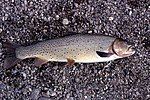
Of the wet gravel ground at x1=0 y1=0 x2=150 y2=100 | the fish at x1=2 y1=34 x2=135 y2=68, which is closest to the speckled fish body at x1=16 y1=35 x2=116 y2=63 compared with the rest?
the fish at x1=2 y1=34 x2=135 y2=68

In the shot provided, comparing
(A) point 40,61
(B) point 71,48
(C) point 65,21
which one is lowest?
(A) point 40,61

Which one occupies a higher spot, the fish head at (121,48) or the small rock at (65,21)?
the small rock at (65,21)

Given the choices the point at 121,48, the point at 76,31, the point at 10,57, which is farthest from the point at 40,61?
the point at 121,48

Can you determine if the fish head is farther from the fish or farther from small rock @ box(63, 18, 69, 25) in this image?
small rock @ box(63, 18, 69, 25)

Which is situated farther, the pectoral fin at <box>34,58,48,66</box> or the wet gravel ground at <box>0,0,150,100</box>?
the wet gravel ground at <box>0,0,150,100</box>

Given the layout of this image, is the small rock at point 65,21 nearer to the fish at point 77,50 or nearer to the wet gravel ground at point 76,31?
the wet gravel ground at point 76,31

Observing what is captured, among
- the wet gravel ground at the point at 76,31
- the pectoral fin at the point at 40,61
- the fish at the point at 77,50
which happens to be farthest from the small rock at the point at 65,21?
the pectoral fin at the point at 40,61

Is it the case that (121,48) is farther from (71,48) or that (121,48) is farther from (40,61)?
(40,61)
